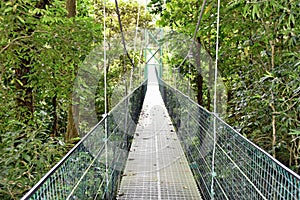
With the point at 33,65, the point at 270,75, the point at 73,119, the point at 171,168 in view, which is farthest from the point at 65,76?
the point at 270,75

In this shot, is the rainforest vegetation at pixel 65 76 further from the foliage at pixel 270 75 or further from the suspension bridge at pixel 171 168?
the suspension bridge at pixel 171 168

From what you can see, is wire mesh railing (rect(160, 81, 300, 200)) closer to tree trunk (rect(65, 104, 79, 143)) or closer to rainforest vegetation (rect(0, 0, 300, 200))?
rainforest vegetation (rect(0, 0, 300, 200))

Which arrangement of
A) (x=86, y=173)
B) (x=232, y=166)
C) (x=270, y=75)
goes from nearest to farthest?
1. (x=86, y=173)
2. (x=232, y=166)
3. (x=270, y=75)

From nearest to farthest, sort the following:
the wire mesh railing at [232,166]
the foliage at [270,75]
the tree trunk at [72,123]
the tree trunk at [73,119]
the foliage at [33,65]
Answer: the wire mesh railing at [232,166], the foliage at [270,75], the foliage at [33,65], the tree trunk at [73,119], the tree trunk at [72,123]

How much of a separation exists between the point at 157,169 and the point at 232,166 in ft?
3.70

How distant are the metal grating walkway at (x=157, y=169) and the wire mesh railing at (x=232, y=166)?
99 mm

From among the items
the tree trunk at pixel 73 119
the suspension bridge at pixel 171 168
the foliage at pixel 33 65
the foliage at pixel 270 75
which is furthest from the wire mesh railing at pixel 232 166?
the tree trunk at pixel 73 119

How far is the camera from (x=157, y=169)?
2.50 metres

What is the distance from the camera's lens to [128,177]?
2.34 meters

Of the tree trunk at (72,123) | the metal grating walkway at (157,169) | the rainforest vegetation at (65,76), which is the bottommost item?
the metal grating walkway at (157,169)

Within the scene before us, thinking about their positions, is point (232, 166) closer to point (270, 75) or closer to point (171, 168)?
point (270, 75)

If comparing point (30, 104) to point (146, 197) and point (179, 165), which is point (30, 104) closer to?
point (146, 197)

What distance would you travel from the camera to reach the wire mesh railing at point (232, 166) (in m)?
0.95

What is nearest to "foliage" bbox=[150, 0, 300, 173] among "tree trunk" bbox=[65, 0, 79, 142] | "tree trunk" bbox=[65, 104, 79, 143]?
"tree trunk" bbox=[65, 0, 79, 142]
